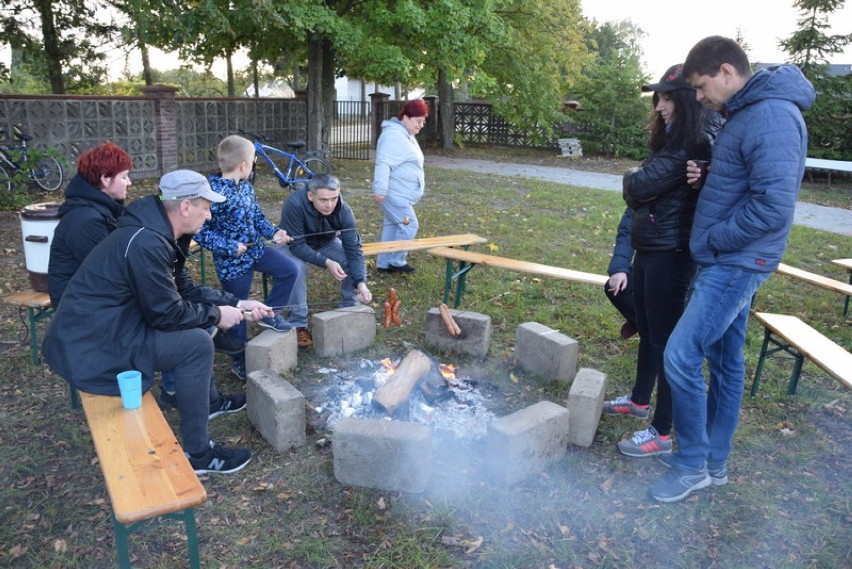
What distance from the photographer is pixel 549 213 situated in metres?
10.1

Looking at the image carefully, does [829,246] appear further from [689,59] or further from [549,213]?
[689,59]

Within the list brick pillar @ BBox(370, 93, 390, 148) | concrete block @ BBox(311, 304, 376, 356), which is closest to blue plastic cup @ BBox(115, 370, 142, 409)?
concrete block @ BBox(311, 304, 376, 356)

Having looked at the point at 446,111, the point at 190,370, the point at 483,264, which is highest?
the point at 446,111

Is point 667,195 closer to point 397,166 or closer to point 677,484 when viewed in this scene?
point 677,484

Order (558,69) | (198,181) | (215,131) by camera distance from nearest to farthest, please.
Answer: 1. (198,181)
2. (215,131)
3. (558,69)

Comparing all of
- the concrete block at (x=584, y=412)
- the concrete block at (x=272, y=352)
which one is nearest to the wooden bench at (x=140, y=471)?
the concrete block at (x=272, y=352)

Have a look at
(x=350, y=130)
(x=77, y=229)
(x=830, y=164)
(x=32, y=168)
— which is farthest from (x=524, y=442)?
(x=350, y=130)

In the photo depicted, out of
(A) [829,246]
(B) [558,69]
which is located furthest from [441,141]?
(A) [829,246]

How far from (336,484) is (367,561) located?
1.85ft

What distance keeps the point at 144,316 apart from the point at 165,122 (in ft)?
34.0

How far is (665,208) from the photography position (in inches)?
124

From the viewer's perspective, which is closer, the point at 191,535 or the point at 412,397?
the point at 191,535

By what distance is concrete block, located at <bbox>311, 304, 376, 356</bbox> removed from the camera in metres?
4.46

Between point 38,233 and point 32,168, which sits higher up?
point 32,168
